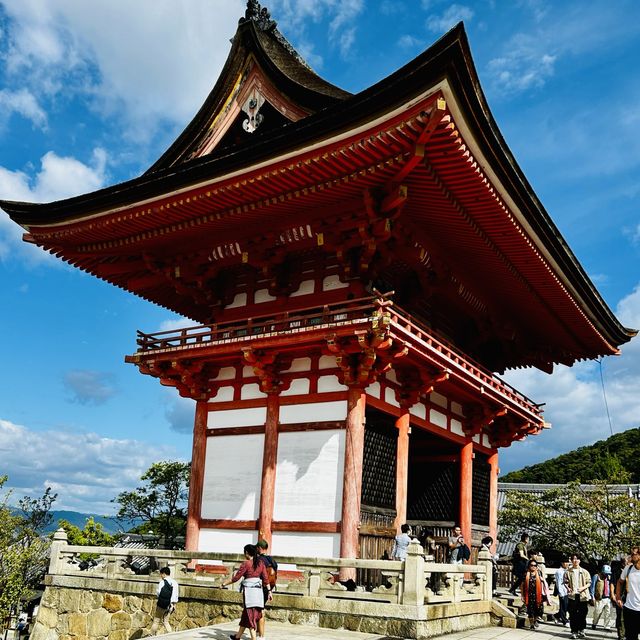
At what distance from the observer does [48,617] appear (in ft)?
56.5

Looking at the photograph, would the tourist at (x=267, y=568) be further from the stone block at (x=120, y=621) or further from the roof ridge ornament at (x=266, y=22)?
the roof ridge ornament at (x=266, y=22)

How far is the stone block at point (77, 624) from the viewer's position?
16719mm

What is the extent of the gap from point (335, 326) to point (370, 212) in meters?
2.48

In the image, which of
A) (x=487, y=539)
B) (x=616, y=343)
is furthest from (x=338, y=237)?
(x=616, y=343)

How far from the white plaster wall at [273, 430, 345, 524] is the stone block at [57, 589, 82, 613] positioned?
5272 mm

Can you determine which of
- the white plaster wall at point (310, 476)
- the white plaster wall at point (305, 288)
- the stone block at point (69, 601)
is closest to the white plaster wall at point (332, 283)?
the white plaster wall at point (305, 288)

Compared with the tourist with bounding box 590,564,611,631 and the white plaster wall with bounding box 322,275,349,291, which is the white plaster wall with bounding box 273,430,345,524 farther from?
the tourist with bounding box 590,564,611,631

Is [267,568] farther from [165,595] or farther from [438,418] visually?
[438,418]

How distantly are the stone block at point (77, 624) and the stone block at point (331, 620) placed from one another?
6.88 metres

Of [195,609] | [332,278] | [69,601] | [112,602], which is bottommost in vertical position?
[69,601]

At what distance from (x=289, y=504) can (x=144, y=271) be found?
8050 mm

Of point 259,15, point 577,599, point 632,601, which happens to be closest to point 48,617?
point 577,599

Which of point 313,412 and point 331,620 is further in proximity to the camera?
point 313,412

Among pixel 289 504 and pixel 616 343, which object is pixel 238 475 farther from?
pixel 616 343
